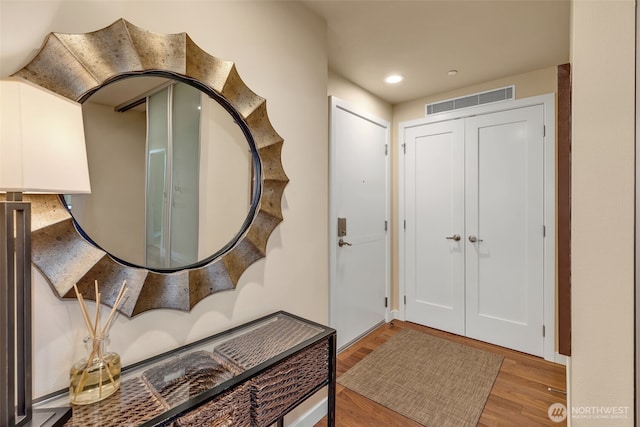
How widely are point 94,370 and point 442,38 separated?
8.57 feet

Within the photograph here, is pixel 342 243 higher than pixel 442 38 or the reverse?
the reverse

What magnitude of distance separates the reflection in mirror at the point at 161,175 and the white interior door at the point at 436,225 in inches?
89.5

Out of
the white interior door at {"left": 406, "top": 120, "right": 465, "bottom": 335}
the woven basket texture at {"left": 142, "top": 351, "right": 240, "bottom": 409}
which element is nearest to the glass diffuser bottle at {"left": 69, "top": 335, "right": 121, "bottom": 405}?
the woven basket texture at {"left": 142, "top": 351, "right": 240, "bottom": 409}

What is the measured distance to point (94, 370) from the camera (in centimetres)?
89

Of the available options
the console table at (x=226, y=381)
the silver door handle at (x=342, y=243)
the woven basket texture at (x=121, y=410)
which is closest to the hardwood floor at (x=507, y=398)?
the console table at (x=226, y=381)

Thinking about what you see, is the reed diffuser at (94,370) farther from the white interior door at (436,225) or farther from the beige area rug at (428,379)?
the white interior door at (436,225)

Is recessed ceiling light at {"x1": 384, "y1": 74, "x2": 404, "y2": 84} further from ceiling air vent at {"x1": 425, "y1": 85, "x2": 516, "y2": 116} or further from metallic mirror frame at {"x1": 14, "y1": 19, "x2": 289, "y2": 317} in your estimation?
metallic mirror frame at {"x1": 14, "y1": 19, "x2": 289, "y2": 317}

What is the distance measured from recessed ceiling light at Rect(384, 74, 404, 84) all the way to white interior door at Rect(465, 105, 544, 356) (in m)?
0.82

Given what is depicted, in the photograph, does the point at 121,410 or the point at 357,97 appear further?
the point at 357,97

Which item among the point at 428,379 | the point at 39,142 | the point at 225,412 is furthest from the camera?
the point at 428,379

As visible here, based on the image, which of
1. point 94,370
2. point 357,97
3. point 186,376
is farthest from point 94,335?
point 357,97

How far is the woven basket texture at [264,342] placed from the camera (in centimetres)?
116

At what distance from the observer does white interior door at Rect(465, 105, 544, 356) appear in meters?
2.59

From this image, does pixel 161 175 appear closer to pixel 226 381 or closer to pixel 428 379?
pixel 226 381
